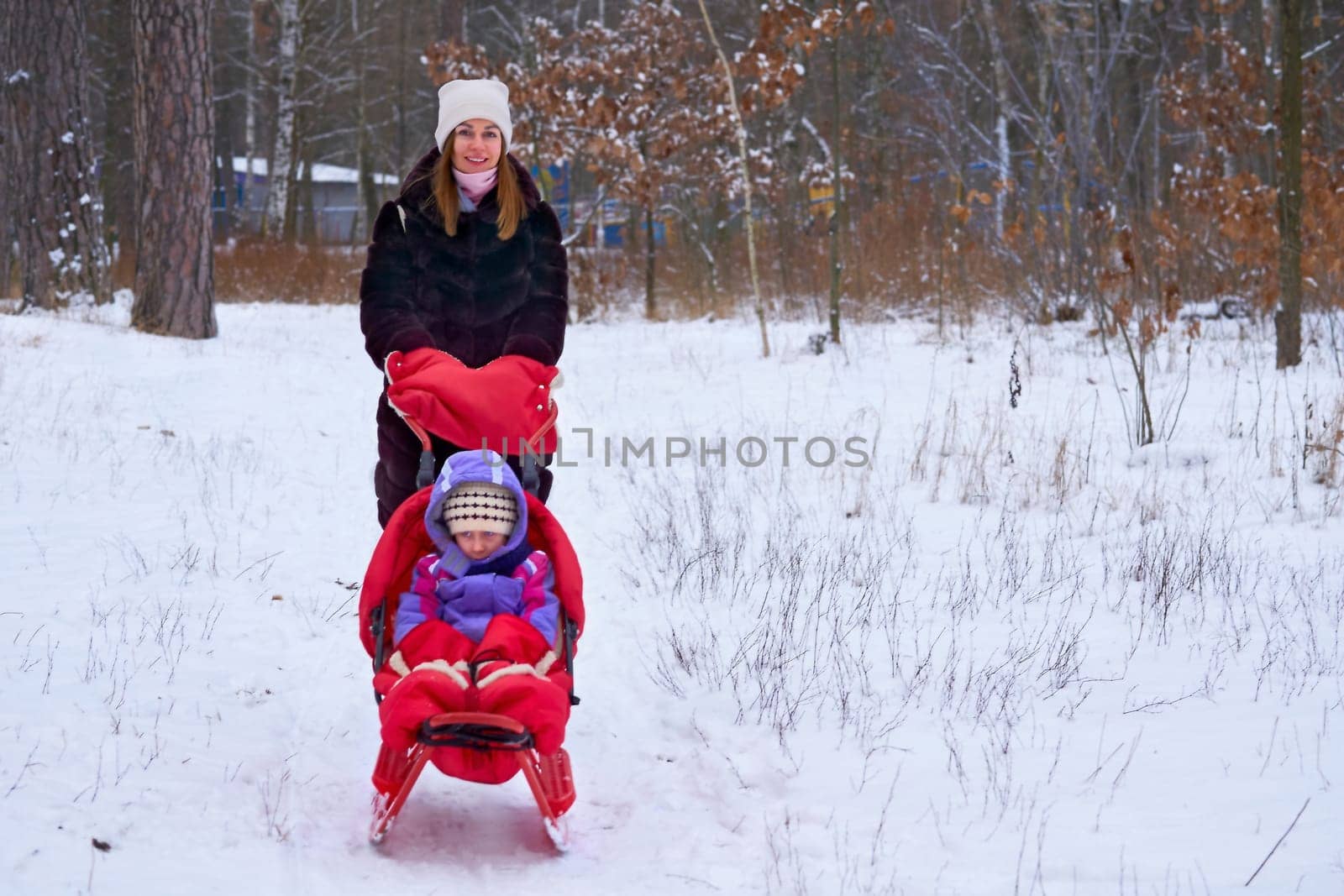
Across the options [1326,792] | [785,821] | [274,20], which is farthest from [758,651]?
[274,20]

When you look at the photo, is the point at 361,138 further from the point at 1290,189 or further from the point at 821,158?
the point at 1290,189

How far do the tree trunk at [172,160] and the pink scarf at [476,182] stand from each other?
28.4 feet

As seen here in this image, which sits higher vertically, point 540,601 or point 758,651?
point 540,601

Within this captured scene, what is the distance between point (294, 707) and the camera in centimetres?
394

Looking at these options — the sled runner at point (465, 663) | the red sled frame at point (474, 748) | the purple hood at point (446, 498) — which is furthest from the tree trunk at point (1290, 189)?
the red sled frame at point (474, 748)

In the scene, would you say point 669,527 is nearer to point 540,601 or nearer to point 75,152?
point 540,601

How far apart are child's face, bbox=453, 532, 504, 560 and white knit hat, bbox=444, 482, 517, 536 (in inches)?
0.6

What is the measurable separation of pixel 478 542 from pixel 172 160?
972 cm

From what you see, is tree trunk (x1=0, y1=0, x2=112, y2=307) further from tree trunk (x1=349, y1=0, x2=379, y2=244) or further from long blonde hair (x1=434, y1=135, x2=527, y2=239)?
tree trunk (x1=349, y1=0, x2=379, y2=244)

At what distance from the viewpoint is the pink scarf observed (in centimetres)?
388

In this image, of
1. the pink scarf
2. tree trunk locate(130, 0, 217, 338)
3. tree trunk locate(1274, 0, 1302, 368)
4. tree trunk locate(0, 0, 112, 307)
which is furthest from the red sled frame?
tree trunk locate(0, 0, 112, 307)

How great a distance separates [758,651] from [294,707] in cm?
164

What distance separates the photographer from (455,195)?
12.8 ft

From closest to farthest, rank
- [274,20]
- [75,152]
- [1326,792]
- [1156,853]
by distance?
[1156,853] → [1326,792] → [75,152] → [274,20]
